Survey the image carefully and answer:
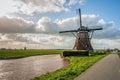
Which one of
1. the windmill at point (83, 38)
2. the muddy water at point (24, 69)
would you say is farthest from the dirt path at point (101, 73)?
the windmill at point (83, 38)

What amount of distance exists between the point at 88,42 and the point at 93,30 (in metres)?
4.42

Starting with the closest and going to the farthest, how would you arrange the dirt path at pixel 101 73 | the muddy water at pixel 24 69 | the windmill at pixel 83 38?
the dirt path at pixel 101 73, the muddy water at pixel 24 69, the windmill at pixel 83 38

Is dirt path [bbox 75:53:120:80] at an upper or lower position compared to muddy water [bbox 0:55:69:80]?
upper

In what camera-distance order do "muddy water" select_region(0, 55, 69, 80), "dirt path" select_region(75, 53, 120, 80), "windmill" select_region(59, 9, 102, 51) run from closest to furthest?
"dirt path" select_region(75, 53, 120, 80) < "muddy water" select_region(0, 55, 69, 80) < "windmill" select_region(59, 9, 102, 51)

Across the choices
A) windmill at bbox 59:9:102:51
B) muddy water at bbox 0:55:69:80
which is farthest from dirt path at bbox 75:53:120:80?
windmill at bbox 59:9:102:51

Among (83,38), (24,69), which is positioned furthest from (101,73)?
(83,38)

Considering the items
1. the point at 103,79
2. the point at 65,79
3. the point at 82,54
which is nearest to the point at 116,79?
the point at 103,79

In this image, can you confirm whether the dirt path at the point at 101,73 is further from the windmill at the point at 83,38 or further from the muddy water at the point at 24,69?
the windmill at the point at 83,38

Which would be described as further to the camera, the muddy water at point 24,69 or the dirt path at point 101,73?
the muddy water at point 24,69

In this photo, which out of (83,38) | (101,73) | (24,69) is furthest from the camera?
(83,38)

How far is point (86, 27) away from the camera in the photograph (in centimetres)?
6247

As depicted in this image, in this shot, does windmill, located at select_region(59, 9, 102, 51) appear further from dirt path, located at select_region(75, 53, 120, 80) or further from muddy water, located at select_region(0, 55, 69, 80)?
dirt path, located at select_region(75, 53, 120, 80)

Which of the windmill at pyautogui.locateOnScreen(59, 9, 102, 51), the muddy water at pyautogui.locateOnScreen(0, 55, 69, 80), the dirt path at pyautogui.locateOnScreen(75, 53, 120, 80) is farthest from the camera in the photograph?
the windmill at pyautogui.locateOnScreen(59, 9, 102, 51)

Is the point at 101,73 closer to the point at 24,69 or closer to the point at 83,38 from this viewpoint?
the point at 24,69
